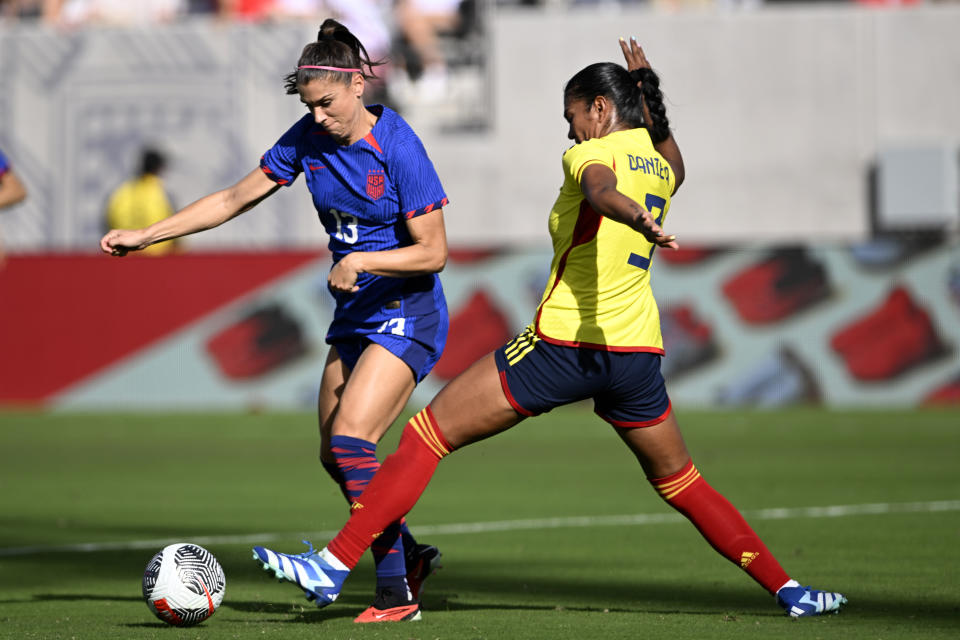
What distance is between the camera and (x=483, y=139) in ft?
74.8

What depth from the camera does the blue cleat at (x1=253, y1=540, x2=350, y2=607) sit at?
5.60 m

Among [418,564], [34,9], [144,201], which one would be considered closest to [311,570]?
[418,564]

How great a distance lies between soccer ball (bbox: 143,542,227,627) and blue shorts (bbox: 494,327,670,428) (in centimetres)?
150

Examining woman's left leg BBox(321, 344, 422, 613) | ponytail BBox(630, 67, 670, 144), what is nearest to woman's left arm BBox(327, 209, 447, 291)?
woman's left leg BBox(321, 344, 422, 613)

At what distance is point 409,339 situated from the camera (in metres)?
6.49

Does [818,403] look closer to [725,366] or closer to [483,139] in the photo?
[725,366]

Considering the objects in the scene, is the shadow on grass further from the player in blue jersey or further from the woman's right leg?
the woman's right leg

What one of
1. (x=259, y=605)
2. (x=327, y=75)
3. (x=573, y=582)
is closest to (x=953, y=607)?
(x=573, y=582)

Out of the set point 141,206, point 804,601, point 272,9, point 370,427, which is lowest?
point 804,601

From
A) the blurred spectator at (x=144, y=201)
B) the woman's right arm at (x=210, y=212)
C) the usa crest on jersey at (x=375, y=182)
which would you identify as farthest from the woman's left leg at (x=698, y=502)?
the blurred spectator at (x=144, y=201)

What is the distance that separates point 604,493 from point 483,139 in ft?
40.6

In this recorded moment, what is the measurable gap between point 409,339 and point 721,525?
1550 mm

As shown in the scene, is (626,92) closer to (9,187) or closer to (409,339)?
(409,339)

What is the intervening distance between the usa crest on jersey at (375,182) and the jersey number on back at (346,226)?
173 mm
